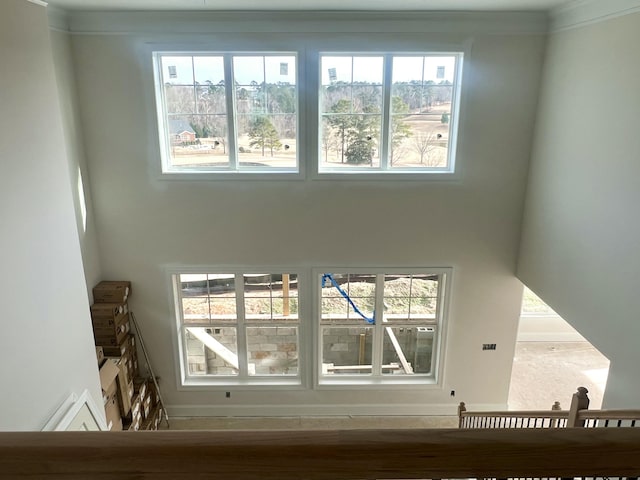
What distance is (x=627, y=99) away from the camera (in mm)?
3506

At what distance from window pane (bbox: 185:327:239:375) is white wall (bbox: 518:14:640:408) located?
375 centimetres

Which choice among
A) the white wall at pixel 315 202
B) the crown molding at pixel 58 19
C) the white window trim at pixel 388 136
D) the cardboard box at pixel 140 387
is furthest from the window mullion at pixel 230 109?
the cardboard box at pixel 140 387

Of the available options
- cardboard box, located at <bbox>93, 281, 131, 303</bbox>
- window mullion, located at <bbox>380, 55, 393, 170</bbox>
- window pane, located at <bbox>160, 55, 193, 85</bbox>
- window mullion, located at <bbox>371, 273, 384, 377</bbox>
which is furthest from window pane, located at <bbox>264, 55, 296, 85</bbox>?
cardboard box, located at <bbox>93, 281, 131, 303</bbox>

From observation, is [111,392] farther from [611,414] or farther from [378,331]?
[611,414]

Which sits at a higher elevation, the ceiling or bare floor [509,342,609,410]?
the ceiling

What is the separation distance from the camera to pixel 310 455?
621mm

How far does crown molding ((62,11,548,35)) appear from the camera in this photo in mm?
4500

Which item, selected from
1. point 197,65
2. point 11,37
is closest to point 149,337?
point 197,65

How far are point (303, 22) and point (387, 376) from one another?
171 inches

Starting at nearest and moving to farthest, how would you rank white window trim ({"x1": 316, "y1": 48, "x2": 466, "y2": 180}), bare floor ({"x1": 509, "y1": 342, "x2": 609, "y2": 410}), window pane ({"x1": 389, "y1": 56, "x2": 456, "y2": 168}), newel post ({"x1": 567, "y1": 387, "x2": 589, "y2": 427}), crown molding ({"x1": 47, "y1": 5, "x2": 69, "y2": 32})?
newel post ({"x1": 567, "y1": 387, "x2": 589, "y2": 427}) < crown molding ({"x1": 47, "y1": 5, "x2": 69, "y2": 32}) < white window trim ({"x1": 316, "y1": 48, "x2": 466, "y2": 180}) < window pane ({"x1": 389, "y1": 56, "x2": 456, "y2": 168}) < bare floor ({"x1": 509, "y1": 342, "x2": 609, "y2": 410})

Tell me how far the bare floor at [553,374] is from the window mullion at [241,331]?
3577mm

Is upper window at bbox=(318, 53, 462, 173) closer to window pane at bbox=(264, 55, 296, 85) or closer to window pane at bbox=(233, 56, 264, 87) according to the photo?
window pane at bbox=(264, 55, 296, 85)

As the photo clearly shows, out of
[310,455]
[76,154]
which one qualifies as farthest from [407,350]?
[310,455]

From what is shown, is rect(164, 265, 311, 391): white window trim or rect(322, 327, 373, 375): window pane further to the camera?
rect(322, 327, 373, 375): window pane
